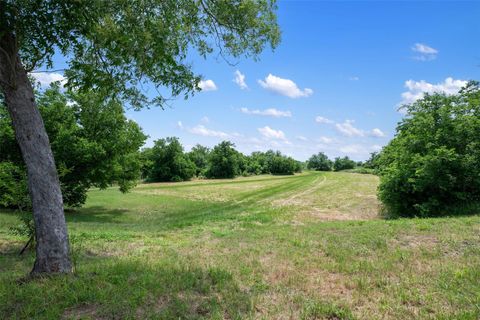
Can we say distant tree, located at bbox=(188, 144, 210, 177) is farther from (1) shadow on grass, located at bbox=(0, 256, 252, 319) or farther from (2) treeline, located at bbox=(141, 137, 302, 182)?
(1) shadow on grass, located at bbox=(0, 256, 252, 319)

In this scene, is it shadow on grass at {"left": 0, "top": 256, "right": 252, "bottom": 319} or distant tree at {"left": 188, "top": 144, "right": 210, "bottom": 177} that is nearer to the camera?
shadow on grass at {"left": 0, "top": 256, "right": 252, "bottom": 319}

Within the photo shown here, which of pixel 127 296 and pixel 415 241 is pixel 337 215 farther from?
pixel 127 296

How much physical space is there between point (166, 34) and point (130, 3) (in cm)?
117

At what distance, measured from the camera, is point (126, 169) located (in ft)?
77.0

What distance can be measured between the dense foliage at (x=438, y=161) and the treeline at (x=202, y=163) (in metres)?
38.1

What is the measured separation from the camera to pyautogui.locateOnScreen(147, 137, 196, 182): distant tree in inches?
2458

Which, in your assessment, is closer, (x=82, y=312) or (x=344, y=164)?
(x=82, y=312)

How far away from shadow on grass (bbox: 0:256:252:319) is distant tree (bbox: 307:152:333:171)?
437 ft

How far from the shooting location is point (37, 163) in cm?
502

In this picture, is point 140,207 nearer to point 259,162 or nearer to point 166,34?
point 166,34

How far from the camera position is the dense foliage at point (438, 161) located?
13.6m

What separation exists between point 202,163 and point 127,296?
Answer: 77.1 meters

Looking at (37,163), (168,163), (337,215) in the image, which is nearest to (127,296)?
(37,163)

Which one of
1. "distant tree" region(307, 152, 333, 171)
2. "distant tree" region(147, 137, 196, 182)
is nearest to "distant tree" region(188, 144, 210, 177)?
"distant tree" region(147, 137, 196, 182)
